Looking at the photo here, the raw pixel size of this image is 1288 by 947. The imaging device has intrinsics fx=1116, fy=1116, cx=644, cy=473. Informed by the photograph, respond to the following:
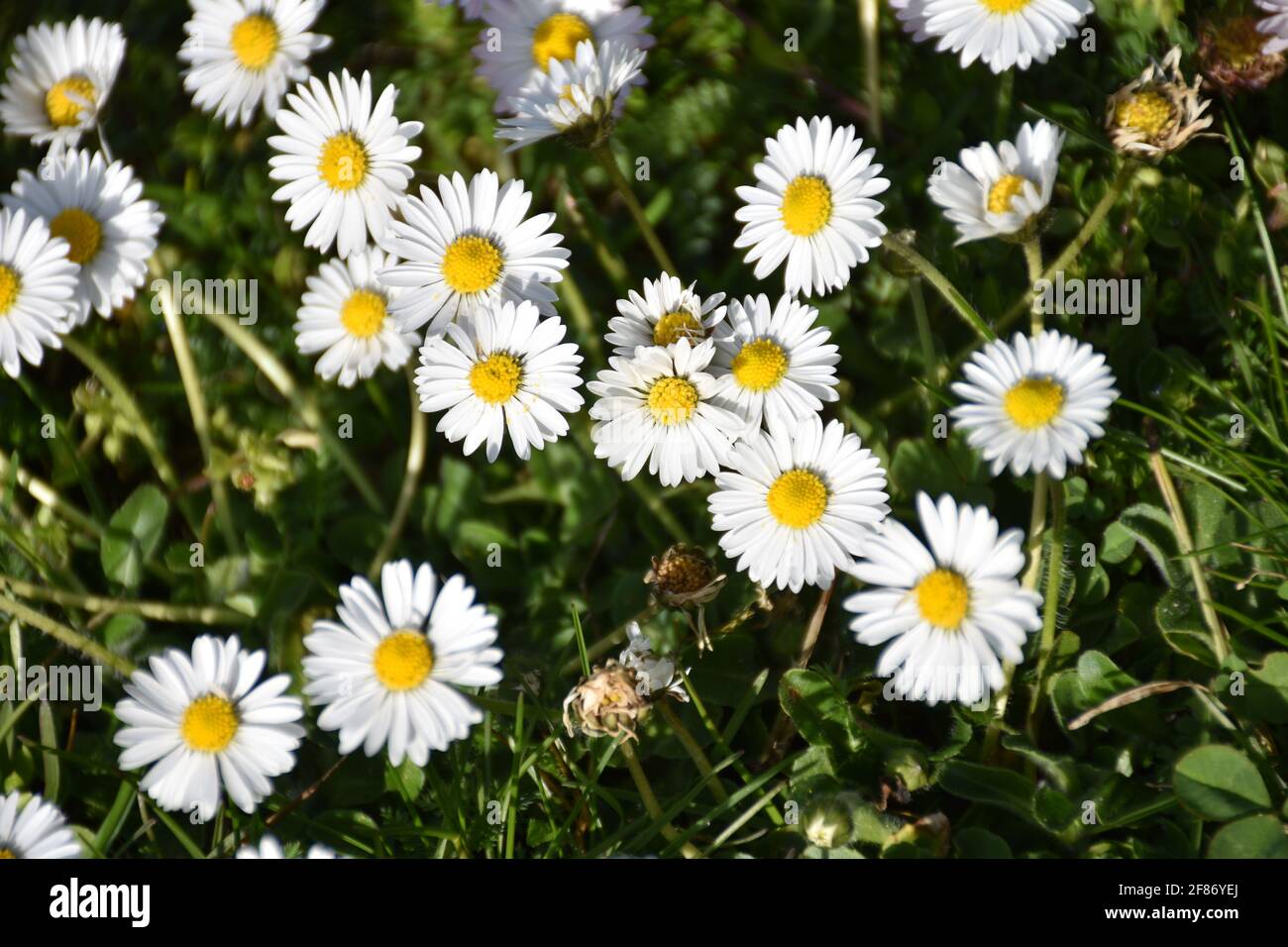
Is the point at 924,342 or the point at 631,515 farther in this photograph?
the point at 631,515

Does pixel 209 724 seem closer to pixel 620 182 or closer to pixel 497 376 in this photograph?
pixel 497 376

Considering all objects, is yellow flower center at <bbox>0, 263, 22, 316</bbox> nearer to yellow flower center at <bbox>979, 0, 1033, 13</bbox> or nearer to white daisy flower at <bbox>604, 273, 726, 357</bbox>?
white daisy flower at <bbox>604, 273, 726, 357</bbox>

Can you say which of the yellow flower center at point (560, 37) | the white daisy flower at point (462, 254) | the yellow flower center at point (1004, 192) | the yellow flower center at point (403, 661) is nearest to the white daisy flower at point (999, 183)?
the yellow flower center at point (1004, 192)

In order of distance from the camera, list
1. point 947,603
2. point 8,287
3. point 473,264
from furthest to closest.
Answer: point 8,287, point 473,264, point 947,603

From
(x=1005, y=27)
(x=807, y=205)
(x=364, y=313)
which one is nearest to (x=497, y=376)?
(x=364, y=313)

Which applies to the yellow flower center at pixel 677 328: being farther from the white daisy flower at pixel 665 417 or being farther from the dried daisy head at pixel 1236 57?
the dried daisy head at pixel 1236 57

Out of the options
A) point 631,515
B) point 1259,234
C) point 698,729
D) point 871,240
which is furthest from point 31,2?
point 1259,234

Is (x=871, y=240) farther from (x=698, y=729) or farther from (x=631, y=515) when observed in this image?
(x=698, y=729)
